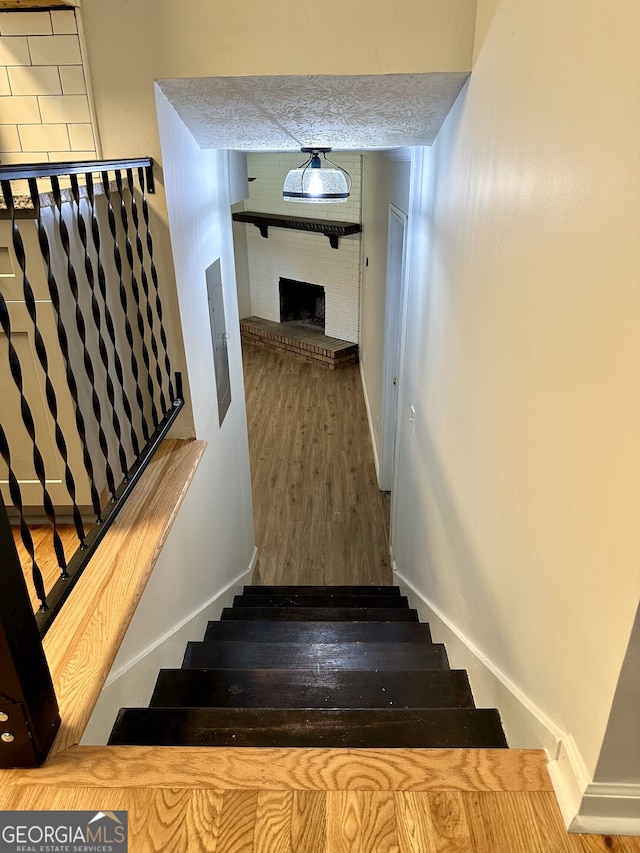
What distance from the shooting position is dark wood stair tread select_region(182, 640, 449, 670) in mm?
2148

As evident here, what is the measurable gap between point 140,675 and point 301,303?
7452 mm

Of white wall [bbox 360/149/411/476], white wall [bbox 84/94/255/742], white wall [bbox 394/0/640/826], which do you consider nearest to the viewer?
white wall [bbox 394/0/640/826]

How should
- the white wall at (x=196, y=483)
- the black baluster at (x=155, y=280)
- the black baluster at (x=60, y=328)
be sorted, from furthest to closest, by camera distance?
1. the black baluster at (x=155, y=280)
2. the white wall at (x=196, y=483)
3. the black baluster at (x=60, y=328)

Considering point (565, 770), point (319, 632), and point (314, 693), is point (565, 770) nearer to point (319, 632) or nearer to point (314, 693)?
point (314, 693)

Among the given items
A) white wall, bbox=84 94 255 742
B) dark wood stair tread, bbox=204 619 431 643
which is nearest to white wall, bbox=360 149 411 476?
white wall, bbox=84 94 255 742

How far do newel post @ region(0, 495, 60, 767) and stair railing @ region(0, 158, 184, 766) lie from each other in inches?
2.8

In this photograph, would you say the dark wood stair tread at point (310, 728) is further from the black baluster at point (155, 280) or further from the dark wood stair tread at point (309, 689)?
the black baluster at point (155, 280)

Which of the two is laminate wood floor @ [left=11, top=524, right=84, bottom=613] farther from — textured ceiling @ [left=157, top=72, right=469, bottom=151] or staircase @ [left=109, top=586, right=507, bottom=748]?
textured ceiling @ [left=157, top=72, right=469, bottom=151]

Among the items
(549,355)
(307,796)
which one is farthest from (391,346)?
(307,796)

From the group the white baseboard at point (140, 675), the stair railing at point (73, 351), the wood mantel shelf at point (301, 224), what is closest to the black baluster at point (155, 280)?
the stair railing at point (73, 351)

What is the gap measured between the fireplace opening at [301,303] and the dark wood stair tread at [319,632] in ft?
20.1

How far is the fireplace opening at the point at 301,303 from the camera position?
8.41 metres

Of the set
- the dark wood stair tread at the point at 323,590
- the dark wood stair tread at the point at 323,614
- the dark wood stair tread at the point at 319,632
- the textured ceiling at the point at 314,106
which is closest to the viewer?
the textured ceiling at the point at 314,106

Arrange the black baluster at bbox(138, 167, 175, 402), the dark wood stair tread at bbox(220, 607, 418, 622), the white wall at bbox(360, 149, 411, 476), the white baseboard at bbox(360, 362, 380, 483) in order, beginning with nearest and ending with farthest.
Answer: the black baluster at bbox(138, 167, 175, 402) < the dark wood stair tread at bbox(220, 607, 418, 622) < the white wall at bbox(360, 149, 411, 476) < the white baseboard at bbox(360, 362, 380, 483)
